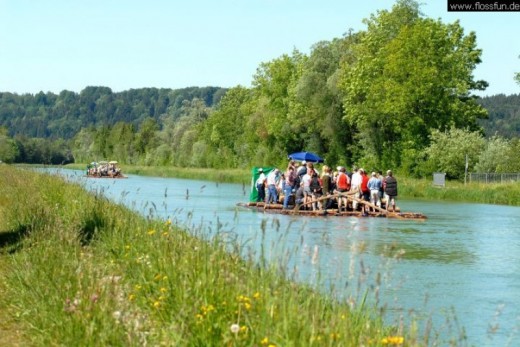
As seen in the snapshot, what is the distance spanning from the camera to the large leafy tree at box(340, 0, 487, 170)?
214 feet

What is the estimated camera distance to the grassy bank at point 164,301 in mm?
6844

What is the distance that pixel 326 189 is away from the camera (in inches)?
1380

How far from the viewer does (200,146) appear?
12125 centimetres

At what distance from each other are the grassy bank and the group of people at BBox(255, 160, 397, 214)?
20623 mm

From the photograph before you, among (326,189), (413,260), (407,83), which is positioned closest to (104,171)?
(407,83)

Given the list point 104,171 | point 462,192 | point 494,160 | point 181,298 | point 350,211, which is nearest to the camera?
point 181,298

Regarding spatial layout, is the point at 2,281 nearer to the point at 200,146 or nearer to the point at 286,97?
the point at 286,97

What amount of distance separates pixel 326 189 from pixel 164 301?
2631 cm

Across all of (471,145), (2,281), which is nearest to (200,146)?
(471,145)

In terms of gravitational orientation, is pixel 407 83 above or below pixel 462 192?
above

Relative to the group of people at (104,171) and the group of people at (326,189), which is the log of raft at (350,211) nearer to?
the group of people at (326,189)

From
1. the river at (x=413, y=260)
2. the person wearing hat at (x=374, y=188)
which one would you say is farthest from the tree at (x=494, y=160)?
the person wearing hat at (x=374, y=188)

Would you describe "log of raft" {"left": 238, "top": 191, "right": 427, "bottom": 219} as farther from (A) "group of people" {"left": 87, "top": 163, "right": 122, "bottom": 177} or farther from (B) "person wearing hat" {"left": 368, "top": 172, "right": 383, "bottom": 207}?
(A) "group of people" {"left": 87, "top": 163, "right": 122, "bottom": 177}

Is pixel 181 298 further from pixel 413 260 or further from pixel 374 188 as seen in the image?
pixel 374 188
